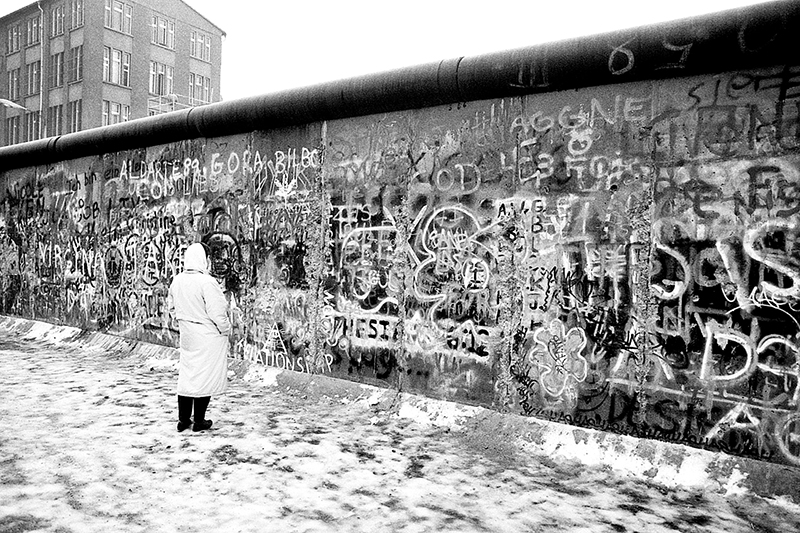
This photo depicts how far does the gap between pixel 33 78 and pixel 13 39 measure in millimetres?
4670

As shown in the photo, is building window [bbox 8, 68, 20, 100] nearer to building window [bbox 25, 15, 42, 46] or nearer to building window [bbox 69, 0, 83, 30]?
building window [bbox 25, 15, 42, 46]

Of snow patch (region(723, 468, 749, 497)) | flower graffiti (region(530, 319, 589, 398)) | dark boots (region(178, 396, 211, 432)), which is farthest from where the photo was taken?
dark boots (region(178, 396, 211, 432))

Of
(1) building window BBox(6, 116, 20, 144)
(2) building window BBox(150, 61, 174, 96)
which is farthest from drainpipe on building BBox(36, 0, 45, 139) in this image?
(2) building window BBox(150, 61, 174, 96)

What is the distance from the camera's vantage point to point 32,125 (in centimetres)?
4131

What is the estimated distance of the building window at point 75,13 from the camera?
3831 cm

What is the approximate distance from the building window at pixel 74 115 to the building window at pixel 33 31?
699 centimetres

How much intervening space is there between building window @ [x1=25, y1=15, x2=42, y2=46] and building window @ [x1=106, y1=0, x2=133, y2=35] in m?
6.91

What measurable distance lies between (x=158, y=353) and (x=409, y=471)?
5677 mm

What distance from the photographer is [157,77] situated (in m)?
40.5

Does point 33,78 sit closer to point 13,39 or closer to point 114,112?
point 13,39

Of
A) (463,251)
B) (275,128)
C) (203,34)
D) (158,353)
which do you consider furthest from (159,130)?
(203,34)

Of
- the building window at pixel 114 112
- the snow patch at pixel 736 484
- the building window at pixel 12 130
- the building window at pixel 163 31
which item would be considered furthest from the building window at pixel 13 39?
the snow patch at pixel 736 484

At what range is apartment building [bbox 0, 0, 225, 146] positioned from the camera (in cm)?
3791

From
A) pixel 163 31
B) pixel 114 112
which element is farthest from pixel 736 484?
pixel 163 31
